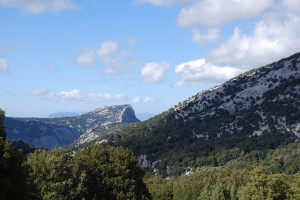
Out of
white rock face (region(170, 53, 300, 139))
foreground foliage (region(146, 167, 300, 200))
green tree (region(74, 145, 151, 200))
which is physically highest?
white rock face (region(170, 53, 300, 139))

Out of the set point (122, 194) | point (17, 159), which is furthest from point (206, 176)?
point (17, 159)

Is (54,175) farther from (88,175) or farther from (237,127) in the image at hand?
(237,127)

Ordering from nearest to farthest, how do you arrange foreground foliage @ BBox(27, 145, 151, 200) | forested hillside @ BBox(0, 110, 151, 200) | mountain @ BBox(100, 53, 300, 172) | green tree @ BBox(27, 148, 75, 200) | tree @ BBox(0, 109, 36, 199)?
tree @ BBox(0, 109, 36, 199), forested hillside @ BBox(0, 110, 151, 200), green tree @ BBox(27, 148, 75, 200), foreground foliage @ BBox(27, 145, 151, 200), mountain @ BBox(100, 53, 300, 172)

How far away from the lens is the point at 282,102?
525 ft

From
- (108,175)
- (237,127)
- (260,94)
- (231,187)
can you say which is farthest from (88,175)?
(260,94)

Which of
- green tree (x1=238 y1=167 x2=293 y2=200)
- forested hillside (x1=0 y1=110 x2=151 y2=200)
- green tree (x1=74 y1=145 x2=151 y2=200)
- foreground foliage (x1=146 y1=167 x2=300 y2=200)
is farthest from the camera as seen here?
foreground foliage (x1=146 y1=167 x2=300 y2=200)

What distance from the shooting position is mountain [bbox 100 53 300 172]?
5669 inches

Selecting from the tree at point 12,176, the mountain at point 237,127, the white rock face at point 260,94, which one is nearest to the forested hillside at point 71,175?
the tree at point 12,176

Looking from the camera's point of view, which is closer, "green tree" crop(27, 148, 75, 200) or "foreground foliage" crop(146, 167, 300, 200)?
"green tree" crop(27, 148, 75, 200)

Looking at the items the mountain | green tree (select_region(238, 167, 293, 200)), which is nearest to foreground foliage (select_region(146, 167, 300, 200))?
green tree (select_region(238, 167, 293, 200))

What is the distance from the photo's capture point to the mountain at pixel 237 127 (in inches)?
5669

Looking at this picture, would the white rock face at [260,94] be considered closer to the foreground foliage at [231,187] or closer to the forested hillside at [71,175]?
the foreground foliage at [231,187]

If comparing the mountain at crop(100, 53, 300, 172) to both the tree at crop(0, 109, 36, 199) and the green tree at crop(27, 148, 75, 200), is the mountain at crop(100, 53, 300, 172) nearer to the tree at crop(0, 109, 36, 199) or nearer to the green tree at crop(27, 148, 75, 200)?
the green tree at crop(27, 148, 75, 200)

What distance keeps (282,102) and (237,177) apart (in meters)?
106
